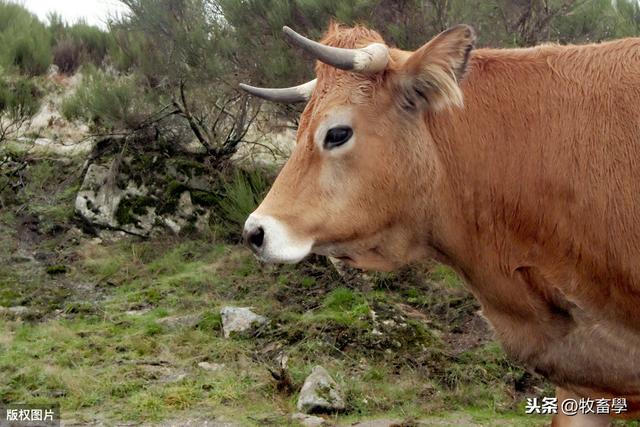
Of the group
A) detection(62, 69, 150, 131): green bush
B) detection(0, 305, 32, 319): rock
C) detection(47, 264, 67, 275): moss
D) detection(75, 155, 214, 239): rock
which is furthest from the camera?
detection(62, 69, 150, 131): green bush

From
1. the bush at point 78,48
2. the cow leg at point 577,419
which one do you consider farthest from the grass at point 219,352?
the bush at point 78,48

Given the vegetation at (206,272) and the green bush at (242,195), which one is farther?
the green bush at (242,195)

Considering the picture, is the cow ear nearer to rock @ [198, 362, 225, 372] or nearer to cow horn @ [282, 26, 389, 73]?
cow horn @ [282, 26, 389, 73]

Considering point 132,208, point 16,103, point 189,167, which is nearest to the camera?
point 132,208

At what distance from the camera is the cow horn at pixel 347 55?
3219 millimetres

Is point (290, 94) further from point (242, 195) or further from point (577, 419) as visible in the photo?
point (242, 195)

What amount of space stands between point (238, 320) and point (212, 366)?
2.64 feet

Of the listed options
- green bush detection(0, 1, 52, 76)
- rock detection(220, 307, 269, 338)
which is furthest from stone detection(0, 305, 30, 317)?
green bush detection(0, 1, 52, 76)

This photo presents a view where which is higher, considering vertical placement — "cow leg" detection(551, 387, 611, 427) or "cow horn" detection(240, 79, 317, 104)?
"cow horn" detection(240, 79, 317, 104)

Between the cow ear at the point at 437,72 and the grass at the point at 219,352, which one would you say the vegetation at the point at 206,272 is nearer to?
the grass at the point at 219,352

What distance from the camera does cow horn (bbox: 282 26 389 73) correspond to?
10.6ft

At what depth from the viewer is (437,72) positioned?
3.21 metres

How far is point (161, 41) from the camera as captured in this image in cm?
1045

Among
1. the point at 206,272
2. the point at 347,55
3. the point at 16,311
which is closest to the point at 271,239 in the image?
the point at 347,55
